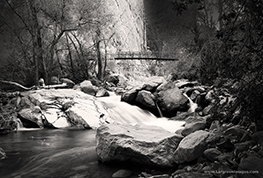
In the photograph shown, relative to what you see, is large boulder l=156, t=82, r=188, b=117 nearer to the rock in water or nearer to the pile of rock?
the pile of rock

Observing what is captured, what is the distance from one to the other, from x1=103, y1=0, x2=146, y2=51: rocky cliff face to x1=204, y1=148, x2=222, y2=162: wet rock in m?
21.9

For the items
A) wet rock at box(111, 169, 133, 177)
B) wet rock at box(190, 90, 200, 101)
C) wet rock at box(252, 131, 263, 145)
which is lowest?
wet rock at box(111, 169, 133, 177)

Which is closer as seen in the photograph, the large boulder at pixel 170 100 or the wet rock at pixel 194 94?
the large boulder at pixel 170 100

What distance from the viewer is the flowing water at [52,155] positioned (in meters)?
3.41

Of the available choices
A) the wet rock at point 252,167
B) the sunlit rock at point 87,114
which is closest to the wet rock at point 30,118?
the sunlit rock at point 87,114

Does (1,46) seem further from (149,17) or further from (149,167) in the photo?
(149,17)

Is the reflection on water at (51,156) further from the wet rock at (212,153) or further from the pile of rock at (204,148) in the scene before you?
the wet rock at (212,153)

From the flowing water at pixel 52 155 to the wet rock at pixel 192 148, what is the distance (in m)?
0.65

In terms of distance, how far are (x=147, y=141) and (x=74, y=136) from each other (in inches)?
123

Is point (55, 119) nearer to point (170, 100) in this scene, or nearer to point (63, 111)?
point (63, 111)

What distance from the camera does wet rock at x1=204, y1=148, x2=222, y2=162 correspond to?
2.58 meters

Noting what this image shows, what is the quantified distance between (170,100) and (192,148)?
5.67 metres

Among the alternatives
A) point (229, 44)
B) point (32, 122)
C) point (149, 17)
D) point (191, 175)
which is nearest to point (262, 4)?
point (229, 44)

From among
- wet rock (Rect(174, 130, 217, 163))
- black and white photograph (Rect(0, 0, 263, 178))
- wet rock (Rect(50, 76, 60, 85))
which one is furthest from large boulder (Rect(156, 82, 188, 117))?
wet rock (Rect(50, 76, 60, 85))
